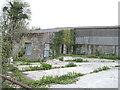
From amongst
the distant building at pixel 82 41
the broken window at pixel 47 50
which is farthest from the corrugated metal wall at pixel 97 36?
the broken window at pixel 47 50

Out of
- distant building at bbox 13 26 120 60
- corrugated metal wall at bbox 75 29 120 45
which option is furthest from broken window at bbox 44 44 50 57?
corrugated metal wall at bbox 75 29 120 45

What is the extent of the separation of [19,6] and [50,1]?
7446 millimetres

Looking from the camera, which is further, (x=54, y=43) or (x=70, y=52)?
(x=70, y=52)

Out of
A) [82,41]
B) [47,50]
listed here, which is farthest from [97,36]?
[47,50]

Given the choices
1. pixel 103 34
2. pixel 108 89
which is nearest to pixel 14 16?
pixel 103 34

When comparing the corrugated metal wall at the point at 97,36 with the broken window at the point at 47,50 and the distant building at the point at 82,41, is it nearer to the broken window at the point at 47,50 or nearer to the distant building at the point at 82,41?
the distant building at the point at 82,41

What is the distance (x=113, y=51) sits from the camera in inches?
670

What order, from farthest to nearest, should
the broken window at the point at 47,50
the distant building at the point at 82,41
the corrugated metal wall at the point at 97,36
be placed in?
the corrugated metal wall at the point at 97,36 → the broken window at the point at 47,50 → the distant building at the point at 82,41

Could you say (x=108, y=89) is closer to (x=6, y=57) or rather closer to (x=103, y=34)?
(x=6, y=57)

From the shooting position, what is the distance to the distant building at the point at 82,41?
48.5ft

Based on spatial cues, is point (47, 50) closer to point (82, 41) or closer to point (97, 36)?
point (82, 41)

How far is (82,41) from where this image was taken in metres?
18.4

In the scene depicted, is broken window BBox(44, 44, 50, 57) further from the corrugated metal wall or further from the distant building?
the corrugated metal wall

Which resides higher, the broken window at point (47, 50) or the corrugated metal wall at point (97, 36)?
the corrugated metal wall at point (97, 36)
